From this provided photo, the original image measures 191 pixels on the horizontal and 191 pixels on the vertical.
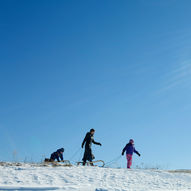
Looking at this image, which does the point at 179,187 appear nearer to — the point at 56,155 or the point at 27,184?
the point at 27,184

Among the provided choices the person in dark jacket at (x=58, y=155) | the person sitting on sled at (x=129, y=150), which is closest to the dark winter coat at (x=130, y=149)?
the person sitting on sled at (x=129, y=150)

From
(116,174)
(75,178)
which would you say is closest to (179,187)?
(116,174)

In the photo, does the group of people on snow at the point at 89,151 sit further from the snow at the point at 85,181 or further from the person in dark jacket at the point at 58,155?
the snow at the point at 85,181

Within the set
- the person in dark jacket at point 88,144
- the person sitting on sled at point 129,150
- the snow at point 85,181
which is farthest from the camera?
the person sitting on sled at point 129,150

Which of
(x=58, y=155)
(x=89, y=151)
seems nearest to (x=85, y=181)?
(x=89, y=151)

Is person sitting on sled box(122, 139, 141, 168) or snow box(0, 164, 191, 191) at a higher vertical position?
person sitting on sled box(122, 139, 141, 168)

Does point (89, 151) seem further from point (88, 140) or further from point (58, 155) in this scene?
point (58, 155)

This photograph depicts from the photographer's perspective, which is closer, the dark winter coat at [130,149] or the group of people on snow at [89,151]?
the group of people on snow at [89,151]

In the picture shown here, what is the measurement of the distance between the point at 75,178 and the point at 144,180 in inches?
92.4

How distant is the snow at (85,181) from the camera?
6840 millimetres

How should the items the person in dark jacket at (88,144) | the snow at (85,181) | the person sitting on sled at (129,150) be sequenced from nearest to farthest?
the snow at (85,181) < the person in dark jacket at (88,144) < the person sitting on sled at (129,150)

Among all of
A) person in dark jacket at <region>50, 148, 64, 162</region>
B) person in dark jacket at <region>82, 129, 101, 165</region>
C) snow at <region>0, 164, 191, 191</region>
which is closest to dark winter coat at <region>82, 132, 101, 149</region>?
person in dark jacket at <region>82, 129, 101, 165</region>

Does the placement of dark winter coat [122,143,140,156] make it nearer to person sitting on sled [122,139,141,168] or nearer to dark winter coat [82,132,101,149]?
person sitting on sled [122,139,141,168]

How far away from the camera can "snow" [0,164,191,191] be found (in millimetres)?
6840
